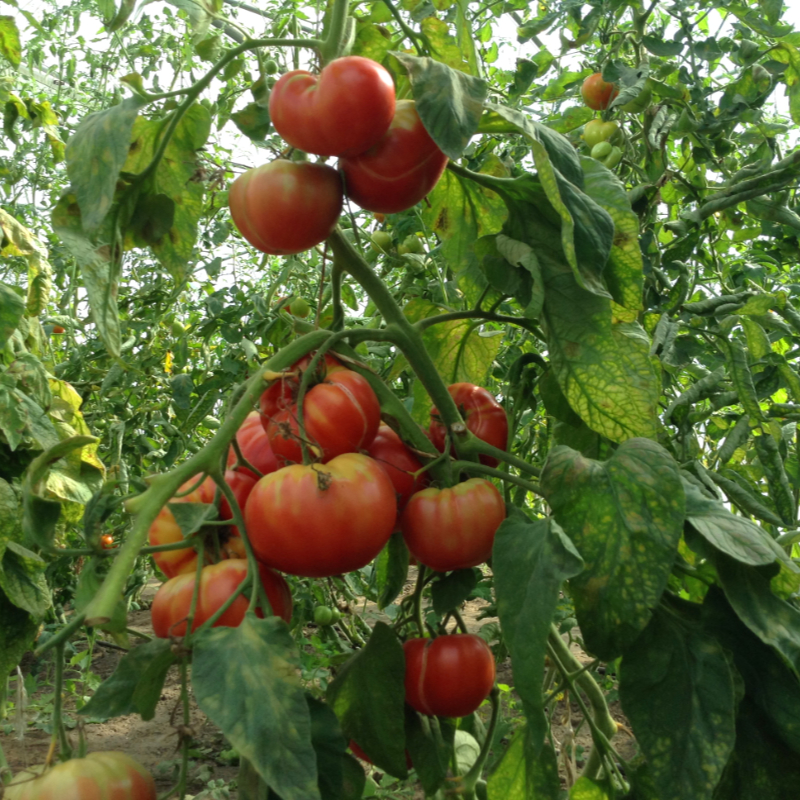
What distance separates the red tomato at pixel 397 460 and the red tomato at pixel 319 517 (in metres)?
0.08

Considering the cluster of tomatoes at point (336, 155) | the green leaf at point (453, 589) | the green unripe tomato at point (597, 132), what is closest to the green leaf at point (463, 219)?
the cluster of tomatoes at point (336, 155)

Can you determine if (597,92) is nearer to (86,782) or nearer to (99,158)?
(99,158)

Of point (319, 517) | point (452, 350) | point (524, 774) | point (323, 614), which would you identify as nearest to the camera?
point (319, 517)

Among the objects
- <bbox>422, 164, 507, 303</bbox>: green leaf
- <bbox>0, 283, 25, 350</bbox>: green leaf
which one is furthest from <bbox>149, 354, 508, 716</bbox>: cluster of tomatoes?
<bbox>0, 283, 25, 350</bbox>: green leaf

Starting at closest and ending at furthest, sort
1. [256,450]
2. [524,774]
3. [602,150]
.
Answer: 1. [256,450]
2. [524,774]
3. [602,150]

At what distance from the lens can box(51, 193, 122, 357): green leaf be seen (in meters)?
0.58

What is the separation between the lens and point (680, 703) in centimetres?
53

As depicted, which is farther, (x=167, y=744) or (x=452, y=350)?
(x=167, y=744)

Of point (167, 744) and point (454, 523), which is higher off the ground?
point (454, 523)

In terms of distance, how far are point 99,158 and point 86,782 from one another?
16.0 inches

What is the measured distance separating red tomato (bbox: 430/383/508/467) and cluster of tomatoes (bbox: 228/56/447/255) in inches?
8.5

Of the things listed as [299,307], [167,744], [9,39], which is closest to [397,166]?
[299,307]

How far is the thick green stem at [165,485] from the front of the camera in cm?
43

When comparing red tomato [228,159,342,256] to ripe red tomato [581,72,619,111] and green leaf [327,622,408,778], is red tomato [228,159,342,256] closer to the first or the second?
green leaf [327,622,408,778]
